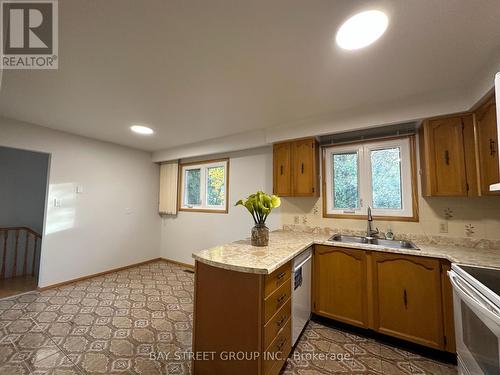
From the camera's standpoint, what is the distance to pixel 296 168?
2746 millimetres

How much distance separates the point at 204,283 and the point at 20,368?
159 centimetres

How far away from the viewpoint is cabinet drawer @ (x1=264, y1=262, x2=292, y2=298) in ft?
4.35

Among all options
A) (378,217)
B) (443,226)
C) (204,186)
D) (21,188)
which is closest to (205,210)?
(204,186)

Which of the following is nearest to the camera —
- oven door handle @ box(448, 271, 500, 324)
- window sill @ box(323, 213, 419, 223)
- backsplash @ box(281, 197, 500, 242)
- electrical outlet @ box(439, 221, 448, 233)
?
oven door handle @ box(448, 271, 500, 324)

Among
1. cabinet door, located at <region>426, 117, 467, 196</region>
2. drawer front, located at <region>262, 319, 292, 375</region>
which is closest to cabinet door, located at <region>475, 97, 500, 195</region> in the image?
cabinet door, located at <region>426, 117, 467, 196</region>

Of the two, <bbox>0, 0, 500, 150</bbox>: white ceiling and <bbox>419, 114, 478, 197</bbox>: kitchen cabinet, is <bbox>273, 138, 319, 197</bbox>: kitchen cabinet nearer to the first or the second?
<bbox>0, 0, 500, 150</bbox>: white ceiling

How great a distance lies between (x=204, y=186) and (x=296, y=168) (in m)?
2.01

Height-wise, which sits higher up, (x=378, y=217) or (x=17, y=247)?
(x=378, y=217)

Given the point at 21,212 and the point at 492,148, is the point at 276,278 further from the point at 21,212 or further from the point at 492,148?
the point at 21,212

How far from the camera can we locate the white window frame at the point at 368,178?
236 centimetres

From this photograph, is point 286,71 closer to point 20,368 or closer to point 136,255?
point 20,368

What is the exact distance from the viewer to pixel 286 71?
1.66 metres

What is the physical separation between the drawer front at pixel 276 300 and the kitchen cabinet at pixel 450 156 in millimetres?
1719

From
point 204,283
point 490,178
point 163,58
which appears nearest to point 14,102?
point 163,58
